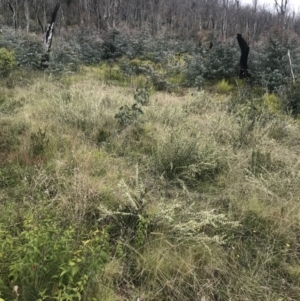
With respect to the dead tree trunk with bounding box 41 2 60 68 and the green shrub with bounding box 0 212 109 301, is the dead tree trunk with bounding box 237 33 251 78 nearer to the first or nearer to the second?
the dead tree trunk with bounding box 41 2 60 68

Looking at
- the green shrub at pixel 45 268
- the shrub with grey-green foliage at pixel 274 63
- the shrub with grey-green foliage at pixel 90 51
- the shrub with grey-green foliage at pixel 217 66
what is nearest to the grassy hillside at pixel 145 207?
the green shrub at pixel 45 268

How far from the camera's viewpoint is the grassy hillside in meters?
1.89

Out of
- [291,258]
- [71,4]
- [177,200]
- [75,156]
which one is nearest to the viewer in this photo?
[291,258]

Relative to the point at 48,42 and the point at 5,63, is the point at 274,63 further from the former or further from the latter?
the point at 5,63

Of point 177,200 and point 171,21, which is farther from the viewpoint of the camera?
point 171,21

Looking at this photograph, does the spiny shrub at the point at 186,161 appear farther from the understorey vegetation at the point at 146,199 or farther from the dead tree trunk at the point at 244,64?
the dead tree trunk at the point at 244,64

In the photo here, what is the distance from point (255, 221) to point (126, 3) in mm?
39130

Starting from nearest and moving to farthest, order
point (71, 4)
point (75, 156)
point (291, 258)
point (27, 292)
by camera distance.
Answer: point (27, 292) < point (291, 258) < point (75, 156) < point (71, 4)

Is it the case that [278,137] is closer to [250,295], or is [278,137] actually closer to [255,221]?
[255,221]

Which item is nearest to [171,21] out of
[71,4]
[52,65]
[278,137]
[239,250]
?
[71,4]

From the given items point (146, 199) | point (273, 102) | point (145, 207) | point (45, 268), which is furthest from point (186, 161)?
point (273, 102)

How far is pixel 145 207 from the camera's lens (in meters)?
2.73

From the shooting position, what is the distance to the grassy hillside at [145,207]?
1890mm

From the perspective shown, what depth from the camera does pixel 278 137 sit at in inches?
186
